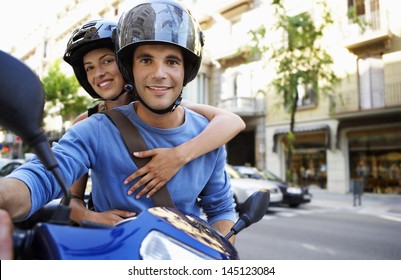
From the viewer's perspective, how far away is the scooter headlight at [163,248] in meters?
0.63

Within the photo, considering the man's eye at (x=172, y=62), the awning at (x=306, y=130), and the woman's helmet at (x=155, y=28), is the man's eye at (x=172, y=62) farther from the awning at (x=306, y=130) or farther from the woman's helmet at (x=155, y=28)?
the awning at (x=306, y=130)

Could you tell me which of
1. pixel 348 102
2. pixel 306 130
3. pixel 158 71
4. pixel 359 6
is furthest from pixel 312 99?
pixel 158 71

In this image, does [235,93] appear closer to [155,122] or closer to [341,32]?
[341,32]

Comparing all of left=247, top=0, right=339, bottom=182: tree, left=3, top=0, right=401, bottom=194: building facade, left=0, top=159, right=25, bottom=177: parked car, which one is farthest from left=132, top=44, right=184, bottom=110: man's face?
left=247, top=0, right=339, bottom=182: tree

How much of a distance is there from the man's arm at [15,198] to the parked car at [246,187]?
→ 641 cm

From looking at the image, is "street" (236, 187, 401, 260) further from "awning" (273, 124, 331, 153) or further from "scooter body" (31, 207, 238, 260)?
"awning" (273, 124, 331, 153)

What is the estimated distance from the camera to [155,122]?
1199 mm

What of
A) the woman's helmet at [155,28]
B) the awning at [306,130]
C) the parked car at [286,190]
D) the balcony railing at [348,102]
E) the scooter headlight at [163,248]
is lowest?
the parked car at [286,190]

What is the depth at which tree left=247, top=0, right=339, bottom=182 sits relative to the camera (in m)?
9.26

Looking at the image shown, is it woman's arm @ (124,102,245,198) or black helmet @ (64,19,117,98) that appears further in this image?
black helmet @ (64,19,117,98)

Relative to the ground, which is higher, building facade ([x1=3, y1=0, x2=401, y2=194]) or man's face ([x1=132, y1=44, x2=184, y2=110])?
building facade ([x1=3, y1=0, x2=401, y2=194])

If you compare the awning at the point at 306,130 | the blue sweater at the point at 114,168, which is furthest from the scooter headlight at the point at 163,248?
the awning at the point at 306,130

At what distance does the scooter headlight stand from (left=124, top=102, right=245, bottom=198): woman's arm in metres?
0.41

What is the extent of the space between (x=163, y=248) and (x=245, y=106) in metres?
14.1
